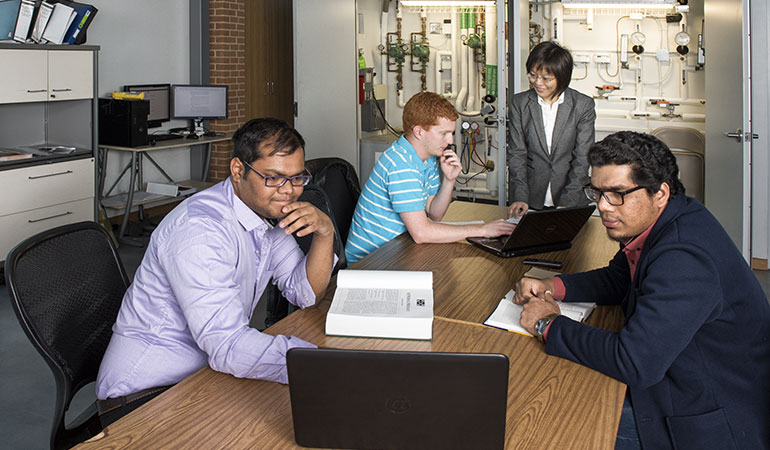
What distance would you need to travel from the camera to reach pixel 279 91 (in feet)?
25.5

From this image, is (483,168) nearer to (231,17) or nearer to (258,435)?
(231,17)

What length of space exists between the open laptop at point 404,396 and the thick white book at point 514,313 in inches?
28.9

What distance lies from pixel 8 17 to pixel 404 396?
15.3ft

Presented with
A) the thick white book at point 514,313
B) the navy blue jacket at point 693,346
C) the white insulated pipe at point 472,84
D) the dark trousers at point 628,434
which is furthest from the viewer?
the white insulated pipe at point 472,84

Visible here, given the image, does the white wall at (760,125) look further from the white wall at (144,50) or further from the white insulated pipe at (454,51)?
the white wall at (144,50)

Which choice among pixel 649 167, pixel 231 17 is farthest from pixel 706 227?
pixel 231 17

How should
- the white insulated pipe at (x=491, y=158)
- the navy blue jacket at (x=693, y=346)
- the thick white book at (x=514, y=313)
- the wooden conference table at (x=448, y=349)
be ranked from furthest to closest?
1. the white insulated pipe at (x=491, y=158)
2. the thick white book at (x=514, y=313)
3. the navy blue jacket at (x=693, y=346)
4. the wooden conference table at (x=448, y=349)

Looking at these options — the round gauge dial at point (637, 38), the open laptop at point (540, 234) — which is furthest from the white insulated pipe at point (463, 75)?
the open laptop at point (540, 234)

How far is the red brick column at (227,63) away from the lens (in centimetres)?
684

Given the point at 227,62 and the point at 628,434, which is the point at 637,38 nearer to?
the point at 227,62

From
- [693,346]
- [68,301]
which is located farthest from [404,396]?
[68,301]

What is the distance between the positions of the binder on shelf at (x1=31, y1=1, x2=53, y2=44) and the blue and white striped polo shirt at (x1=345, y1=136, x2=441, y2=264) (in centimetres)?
313

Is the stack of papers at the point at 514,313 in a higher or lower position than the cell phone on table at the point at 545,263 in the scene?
lower

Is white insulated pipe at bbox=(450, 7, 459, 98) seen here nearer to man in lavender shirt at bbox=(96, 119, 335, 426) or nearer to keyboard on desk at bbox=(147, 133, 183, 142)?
keyboard on desk at bbox=(147, 133, 183, 142)
